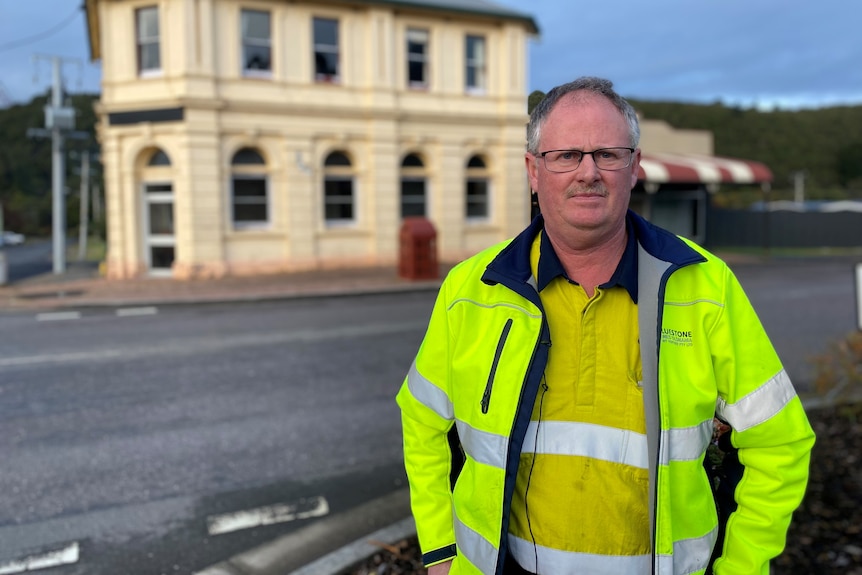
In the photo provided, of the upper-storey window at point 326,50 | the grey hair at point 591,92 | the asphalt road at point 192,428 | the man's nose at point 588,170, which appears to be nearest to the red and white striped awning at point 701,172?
the upper-storey window at point 326,50

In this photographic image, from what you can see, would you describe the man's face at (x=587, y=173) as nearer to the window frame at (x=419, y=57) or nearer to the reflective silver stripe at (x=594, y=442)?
the reflective silver stripe at (x=594, y=442)

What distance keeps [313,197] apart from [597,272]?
61.4 ft

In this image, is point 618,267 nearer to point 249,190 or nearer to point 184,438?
point 184,438

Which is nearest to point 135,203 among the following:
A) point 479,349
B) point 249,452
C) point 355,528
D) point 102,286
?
point 102,286

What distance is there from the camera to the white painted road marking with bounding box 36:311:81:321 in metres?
13.0

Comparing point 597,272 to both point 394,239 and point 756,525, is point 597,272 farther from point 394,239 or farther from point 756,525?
point 394,239

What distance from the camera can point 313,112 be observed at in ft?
65.8

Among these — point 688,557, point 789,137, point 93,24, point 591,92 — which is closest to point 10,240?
point 93,24

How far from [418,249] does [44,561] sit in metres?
14.0

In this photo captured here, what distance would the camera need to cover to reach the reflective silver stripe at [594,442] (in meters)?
1.86

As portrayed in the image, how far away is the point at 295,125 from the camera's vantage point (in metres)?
19.9

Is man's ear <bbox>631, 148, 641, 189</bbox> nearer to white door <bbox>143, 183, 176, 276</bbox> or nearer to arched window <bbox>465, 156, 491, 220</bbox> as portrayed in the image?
white door <bbox>143, 183, 176, 276</bbox>

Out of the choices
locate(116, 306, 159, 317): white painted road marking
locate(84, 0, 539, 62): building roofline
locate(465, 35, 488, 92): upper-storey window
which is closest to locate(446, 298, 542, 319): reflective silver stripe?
locate(116, 306, 159, 317): white painted road marking

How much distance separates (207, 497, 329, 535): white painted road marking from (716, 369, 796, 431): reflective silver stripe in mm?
3327
